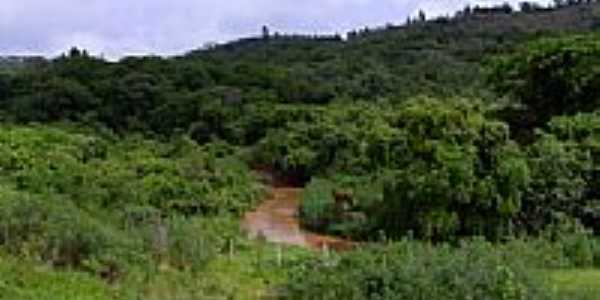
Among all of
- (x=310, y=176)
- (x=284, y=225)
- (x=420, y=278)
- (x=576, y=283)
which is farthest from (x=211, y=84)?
(x=420, y=278)

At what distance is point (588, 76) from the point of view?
3534 centimetres

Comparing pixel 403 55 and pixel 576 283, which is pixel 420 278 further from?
pixel 403 55

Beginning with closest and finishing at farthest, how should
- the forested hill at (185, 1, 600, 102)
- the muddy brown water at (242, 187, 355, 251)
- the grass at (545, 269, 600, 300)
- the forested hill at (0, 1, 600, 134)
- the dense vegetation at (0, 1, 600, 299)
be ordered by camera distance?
the grass at (545, 269, 600, 300) → the dense vegetation at (0, 1, 600, 299) → the muddy brown water at (242, 187, 355, 251) → the forested hill at (0, 1, 600, 134) → the forested hill at (185, 1, 600, 102)

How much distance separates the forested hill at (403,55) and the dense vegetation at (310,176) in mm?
330

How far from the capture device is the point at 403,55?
77188mm

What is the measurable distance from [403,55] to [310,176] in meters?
31.0

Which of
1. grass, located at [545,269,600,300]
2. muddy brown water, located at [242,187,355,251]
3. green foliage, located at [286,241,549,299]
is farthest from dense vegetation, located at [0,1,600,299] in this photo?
muddy brown water, located at [242,187,355,251]

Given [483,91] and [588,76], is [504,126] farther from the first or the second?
[483,91]

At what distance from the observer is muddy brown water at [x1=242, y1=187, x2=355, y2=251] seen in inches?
1326

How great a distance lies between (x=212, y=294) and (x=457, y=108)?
13112mm

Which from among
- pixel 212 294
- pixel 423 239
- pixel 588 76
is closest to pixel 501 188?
pixel 423 239

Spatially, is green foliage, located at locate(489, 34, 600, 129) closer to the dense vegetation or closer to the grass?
the dense vegetation

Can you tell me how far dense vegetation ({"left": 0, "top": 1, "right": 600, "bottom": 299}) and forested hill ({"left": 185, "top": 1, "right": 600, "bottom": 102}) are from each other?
13.0 inches

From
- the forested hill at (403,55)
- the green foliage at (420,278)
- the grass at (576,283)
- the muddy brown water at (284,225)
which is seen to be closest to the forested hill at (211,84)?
the forested hill at (403,55)
